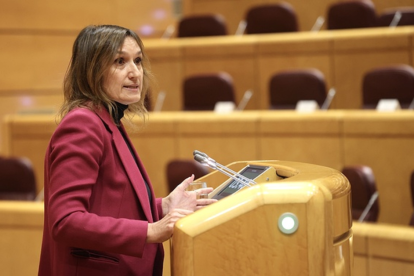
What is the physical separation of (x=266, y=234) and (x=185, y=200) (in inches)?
5.9

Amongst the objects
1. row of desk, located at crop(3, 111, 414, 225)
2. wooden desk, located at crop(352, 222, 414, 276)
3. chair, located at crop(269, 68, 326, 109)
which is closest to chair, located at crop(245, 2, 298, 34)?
chair, located at crop(269, 68, 326, 109)

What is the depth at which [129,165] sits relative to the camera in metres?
0.81

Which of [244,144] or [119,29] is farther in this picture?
[244,144]

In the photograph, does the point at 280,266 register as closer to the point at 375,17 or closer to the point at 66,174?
the point at 66,174

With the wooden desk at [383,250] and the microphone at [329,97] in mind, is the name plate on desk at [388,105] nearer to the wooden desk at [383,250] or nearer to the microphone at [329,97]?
the microphone at [329,97]

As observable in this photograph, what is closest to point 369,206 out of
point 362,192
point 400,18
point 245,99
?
point 362,192

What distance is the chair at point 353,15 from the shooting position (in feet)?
9.64

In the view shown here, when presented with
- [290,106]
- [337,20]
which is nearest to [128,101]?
[290,106]

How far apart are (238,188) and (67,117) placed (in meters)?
0.22

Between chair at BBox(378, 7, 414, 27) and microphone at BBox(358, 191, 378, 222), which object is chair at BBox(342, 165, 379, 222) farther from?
chair at BBox(378, 7, 414, 27)

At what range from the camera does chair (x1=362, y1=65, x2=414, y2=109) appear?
2.32 meters

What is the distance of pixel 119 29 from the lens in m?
0.82

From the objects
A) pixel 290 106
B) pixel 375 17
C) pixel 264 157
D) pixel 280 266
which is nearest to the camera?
pixel 280 266

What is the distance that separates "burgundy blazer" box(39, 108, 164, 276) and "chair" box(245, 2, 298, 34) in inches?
91.5
